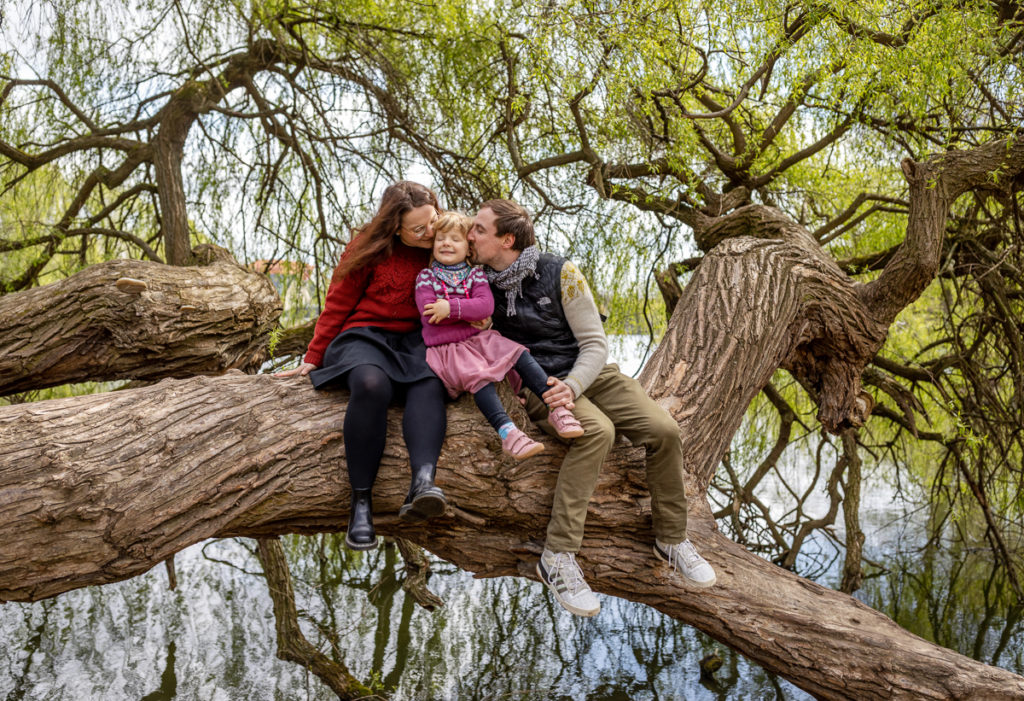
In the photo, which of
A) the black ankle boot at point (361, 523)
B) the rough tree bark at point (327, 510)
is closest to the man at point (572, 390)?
the rough tree bark at point (327, 510)

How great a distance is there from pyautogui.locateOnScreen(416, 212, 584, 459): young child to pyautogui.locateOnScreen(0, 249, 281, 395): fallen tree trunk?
168 centimetres

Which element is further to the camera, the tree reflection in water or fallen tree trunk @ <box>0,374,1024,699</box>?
the tree reflection in water

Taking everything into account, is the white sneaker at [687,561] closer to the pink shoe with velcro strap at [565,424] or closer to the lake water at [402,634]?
the pink shoe with velcro strap at [565,424]

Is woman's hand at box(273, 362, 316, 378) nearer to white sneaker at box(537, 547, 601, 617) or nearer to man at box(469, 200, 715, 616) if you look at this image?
man at box(469, 200, 715, 616)

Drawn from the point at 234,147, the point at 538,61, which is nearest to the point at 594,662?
the point at 538,61

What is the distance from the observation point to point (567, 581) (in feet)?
8.30

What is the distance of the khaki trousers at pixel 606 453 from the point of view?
2.51 meters

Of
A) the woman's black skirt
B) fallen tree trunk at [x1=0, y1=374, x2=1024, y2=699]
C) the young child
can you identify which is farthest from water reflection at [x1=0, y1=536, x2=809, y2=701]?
the young child

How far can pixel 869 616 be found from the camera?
2.75m

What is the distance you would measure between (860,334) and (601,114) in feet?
5.22

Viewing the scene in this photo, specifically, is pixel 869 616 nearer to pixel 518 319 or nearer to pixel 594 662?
pixel 518 319

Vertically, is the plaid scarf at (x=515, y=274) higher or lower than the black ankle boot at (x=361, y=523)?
higher

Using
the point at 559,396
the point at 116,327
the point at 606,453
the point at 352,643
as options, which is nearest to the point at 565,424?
the point at 559,396

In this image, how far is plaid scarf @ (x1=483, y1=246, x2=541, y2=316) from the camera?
104 inches
